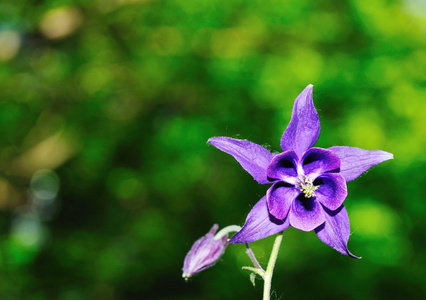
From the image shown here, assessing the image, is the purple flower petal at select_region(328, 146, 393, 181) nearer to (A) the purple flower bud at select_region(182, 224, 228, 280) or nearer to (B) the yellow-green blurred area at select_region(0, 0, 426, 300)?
(A) the purple flower bud at select_region(182, 224, 228, 280)

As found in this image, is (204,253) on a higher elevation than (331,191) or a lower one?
lower

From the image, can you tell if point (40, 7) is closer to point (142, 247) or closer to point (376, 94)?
point (142, 247)

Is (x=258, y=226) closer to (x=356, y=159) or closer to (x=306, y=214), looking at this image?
(x=306, y=214)

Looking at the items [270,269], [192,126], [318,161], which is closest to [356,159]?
[318,161]

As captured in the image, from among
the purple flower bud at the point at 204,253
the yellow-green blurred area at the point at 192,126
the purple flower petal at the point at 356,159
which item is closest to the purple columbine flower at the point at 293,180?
the purple flower petal at the point at 356,159

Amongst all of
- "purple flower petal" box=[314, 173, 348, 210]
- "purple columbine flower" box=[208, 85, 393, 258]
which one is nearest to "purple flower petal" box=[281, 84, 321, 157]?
"purple columbine flower" box=[208, 85, 393, 258]

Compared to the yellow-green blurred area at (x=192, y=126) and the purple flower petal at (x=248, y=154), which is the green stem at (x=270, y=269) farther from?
the yellow-green blurred area at (x=192, y=126)

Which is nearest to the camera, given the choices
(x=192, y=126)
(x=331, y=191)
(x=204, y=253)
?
(x=331, y=191)
